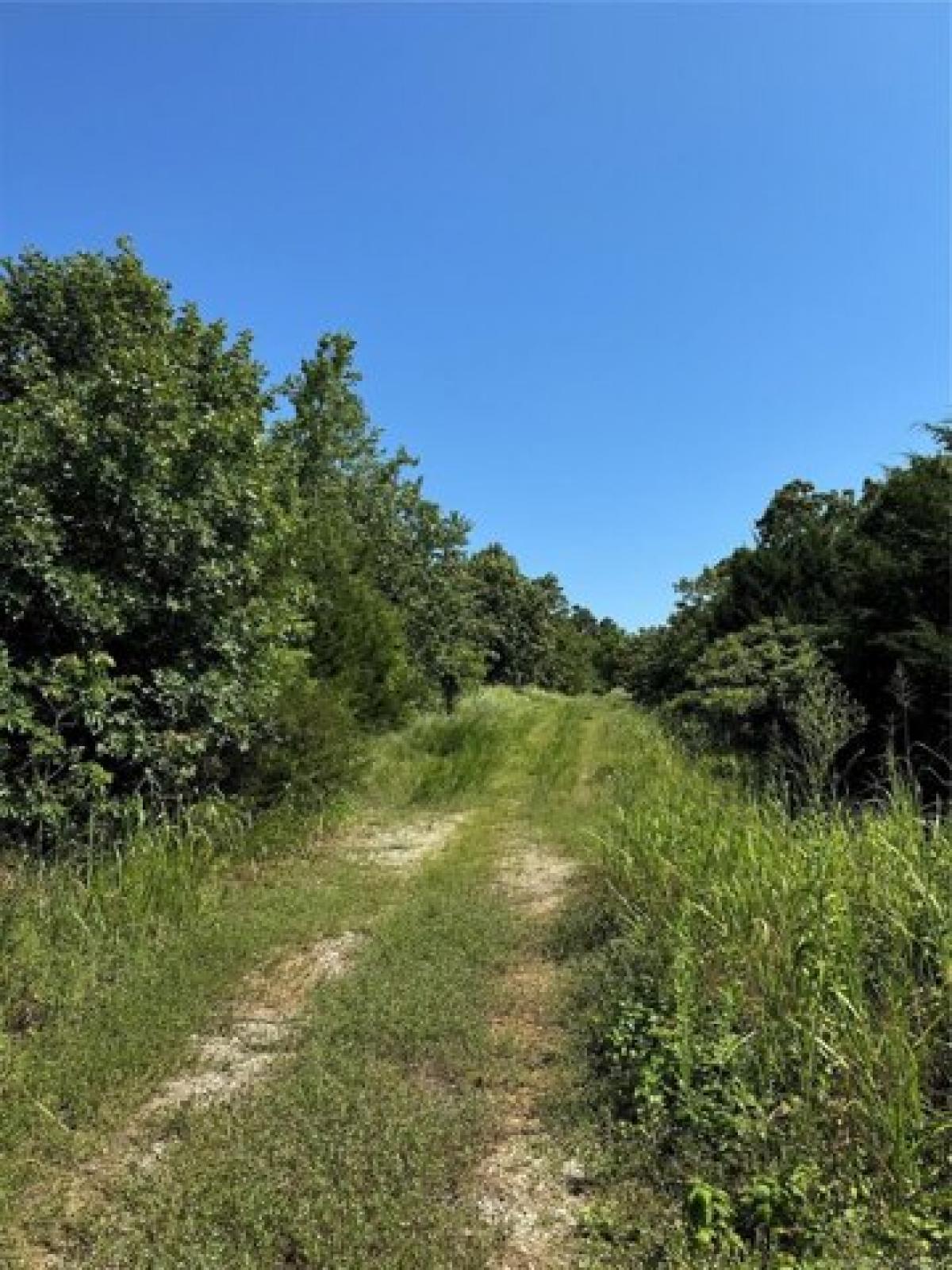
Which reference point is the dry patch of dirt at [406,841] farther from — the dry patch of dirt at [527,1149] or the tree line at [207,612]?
the dry patch of dirt at [527,1149]

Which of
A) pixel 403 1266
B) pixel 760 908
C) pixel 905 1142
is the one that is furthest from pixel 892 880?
pixel 403 1266

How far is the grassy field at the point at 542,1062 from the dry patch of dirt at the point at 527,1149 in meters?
0.02

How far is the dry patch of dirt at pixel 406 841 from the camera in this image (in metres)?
7.09

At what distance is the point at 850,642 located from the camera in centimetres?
877

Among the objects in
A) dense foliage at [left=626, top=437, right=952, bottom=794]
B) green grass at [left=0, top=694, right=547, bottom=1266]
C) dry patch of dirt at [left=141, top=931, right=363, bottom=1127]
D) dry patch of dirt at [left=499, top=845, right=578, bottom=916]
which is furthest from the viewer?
dense foliage at [left=626, top=437, right=952, bottom=794]

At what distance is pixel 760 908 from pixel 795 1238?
4.47ft

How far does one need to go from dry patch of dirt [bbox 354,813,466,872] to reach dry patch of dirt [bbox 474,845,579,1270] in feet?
8.83

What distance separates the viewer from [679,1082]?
2.78 metres

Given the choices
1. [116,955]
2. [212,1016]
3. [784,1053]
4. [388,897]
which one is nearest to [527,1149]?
[784,1053]

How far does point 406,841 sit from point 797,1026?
17.9ft

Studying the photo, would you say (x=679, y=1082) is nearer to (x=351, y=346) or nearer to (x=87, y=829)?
(x=87, y=829)

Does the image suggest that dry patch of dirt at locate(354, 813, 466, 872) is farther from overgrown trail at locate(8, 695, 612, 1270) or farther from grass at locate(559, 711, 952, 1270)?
grass at locate(559, 711, 952, 1270)

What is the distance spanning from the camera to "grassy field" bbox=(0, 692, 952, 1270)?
7.45 ft

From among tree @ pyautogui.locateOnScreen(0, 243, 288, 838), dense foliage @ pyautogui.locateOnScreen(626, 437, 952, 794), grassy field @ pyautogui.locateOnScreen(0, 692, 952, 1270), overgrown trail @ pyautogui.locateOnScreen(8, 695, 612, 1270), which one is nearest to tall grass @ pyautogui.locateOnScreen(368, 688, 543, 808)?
dense foliage @ pyautogui.locateOnScreen(626, 437, 952, 794)
